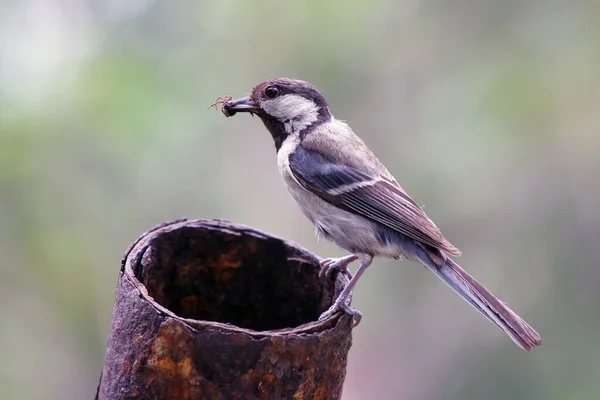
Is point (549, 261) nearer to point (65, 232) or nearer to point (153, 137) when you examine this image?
point (153, 137)

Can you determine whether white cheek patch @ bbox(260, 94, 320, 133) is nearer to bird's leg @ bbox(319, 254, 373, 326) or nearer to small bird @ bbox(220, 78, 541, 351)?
small bird @ bbox(220, 78, 541, 351)

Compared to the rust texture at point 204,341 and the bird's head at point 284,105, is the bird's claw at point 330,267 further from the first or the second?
the bird's head at point 284,105

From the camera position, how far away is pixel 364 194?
3113 mm

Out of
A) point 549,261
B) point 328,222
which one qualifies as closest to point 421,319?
point 549,261

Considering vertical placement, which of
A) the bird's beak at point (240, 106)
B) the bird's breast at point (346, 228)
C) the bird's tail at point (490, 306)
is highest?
the bird's beak at point (240, 106)

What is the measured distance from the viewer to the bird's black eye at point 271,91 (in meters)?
3.33

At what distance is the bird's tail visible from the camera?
2.70 m

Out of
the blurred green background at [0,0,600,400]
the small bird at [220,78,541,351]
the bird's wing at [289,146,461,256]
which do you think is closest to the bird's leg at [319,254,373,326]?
the small bird at [220,78,541,351]

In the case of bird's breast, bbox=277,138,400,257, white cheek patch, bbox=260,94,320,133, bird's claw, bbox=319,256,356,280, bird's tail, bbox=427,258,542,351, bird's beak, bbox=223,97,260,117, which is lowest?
bird's tail, bbox=427,258,542,351

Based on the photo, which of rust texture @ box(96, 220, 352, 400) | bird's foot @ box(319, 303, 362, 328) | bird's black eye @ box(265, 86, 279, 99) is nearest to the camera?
rust texture @ box(96, 220, 352, 400)

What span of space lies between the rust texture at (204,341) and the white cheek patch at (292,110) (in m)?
0.87

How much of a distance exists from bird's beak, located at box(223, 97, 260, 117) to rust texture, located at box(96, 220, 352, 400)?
867 millimetres

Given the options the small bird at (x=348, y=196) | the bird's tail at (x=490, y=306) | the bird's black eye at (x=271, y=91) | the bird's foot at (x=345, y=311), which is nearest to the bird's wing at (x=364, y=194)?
the small bird at (x=348, y=196)

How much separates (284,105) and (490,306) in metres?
1.45
